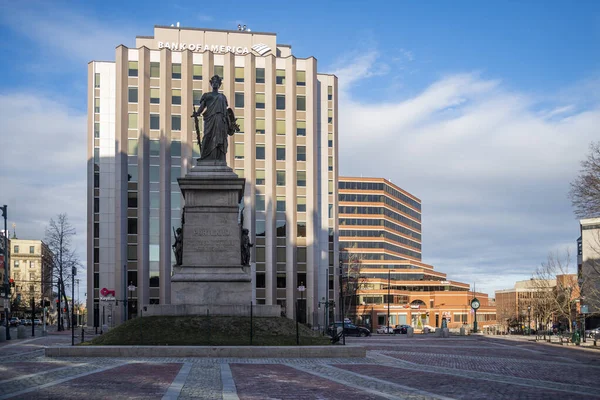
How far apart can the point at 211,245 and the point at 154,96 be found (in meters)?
57.0

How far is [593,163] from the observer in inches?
1662

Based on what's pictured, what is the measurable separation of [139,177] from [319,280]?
25546 millimetres

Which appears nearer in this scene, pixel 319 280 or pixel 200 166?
pixel 200 166

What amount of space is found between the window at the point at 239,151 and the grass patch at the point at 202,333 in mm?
57368

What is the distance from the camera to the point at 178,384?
18141 mm

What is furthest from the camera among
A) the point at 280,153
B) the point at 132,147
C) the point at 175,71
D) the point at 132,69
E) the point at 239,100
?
the point at 280,153

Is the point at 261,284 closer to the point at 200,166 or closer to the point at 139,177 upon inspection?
the point at 139,177

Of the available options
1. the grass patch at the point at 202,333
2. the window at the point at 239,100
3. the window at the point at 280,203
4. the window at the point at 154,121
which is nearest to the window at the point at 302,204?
the window at the point at 280,203

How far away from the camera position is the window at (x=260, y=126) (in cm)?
9044

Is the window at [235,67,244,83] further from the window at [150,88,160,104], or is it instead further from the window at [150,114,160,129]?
the window at [150,114,160,129]

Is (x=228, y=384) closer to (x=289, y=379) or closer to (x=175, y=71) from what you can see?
(x=289, y=379)

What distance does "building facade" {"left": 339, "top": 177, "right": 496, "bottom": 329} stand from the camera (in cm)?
13300

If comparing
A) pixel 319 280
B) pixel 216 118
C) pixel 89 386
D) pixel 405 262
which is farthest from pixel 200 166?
pixel 405 262

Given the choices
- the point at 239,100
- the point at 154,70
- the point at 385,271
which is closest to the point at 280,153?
the point at 239,100
